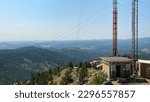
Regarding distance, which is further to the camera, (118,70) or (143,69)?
(143,69)

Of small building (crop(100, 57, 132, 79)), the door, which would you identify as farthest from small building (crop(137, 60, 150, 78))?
the door

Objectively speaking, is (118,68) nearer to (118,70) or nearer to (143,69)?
(118,70)

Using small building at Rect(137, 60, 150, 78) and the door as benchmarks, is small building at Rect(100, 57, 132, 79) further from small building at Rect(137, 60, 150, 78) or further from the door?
small building at Rect(137, 60, 150, 78)

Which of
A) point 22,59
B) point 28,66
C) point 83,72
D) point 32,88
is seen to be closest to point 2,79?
point 28,66

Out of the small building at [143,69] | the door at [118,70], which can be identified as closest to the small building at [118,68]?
the door at [118,70]

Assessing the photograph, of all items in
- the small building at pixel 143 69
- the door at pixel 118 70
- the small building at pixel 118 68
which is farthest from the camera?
the small building at pixel 143 69

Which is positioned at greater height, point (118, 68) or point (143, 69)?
point (118, 68)

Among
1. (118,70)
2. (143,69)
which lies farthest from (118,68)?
(143,69)

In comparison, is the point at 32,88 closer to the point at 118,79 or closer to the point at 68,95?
the point at 68,95

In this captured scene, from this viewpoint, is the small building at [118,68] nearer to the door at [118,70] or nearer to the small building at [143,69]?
the door at [118,70]
